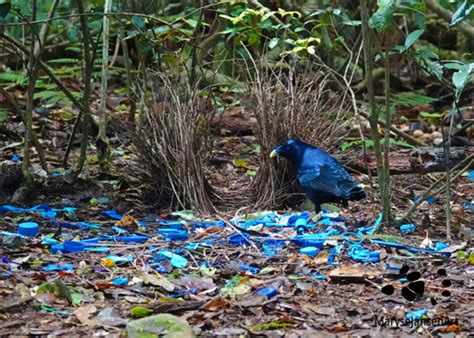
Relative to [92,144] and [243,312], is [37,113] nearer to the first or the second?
[92,144]

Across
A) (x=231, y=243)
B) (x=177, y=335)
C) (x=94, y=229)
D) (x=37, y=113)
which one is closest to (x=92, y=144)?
(x=37, y=113)

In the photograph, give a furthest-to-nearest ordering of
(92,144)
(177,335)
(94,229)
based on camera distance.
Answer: (92,144)
(94,229)
(177,335)

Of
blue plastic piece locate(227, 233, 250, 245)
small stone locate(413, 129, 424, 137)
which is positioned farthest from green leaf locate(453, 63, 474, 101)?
small stone locate(413, 129, 424, 137)

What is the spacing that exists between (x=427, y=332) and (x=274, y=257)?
0.99 metres

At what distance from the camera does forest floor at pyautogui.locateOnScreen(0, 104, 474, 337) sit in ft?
9.95

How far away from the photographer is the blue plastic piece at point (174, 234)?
4.15 meters

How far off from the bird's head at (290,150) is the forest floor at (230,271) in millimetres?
294

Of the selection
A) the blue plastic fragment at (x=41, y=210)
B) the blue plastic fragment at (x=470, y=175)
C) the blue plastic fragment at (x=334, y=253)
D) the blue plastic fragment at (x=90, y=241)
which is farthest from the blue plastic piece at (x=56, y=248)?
the blue plastic fragment at (x=470, y=175)

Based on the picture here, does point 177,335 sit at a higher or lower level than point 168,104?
lower

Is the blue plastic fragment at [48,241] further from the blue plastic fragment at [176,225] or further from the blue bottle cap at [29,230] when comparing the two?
the blue plastic fragment at [176,225]

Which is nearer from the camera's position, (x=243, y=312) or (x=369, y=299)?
(x=243, y=312)

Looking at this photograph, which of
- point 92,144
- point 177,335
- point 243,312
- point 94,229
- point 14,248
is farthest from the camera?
point 92,144

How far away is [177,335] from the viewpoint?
279 cm

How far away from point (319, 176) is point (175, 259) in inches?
45.7
